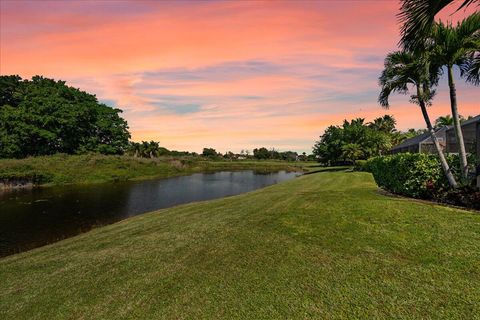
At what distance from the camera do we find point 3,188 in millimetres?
38281

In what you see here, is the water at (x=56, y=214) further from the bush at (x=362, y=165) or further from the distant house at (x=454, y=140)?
the bush at (x=362, y=165)

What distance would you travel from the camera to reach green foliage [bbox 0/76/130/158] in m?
53.0

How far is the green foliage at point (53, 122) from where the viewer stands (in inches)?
2088

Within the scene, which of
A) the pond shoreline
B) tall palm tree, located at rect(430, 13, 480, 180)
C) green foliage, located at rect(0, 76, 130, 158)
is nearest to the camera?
tall palm tree, located at rect(430, 13, 480, 180)

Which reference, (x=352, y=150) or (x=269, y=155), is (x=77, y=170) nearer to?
(x=352, y=150)

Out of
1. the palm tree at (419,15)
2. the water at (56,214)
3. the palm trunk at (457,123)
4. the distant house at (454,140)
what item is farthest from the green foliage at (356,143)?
the palm tree at (419,15)

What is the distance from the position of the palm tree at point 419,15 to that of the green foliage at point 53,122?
6593 centimetres

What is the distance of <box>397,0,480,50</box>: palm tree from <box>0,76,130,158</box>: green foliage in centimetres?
6593

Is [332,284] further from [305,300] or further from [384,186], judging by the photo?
[384,186]

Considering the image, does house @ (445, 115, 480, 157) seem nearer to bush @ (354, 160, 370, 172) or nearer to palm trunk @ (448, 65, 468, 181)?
palm trunk @ (448, 65, 468, 181)

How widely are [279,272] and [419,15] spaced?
6.00 meters

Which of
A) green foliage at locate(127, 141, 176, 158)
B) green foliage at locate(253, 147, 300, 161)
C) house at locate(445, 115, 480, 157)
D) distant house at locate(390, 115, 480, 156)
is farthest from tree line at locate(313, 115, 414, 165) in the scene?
green foliage at locate(253, 147, 300, 161)

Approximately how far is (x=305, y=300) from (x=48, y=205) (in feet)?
98.2

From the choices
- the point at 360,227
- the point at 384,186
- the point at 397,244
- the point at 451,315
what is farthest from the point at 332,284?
the point at 384,186
